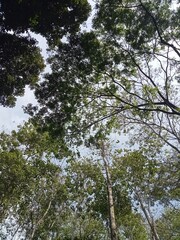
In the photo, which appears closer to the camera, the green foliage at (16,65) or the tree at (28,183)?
the green foliage at (16,65)

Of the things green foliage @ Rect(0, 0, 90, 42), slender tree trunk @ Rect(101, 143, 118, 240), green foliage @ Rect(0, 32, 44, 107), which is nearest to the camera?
green foliage @ Rect(0, 0, 90, 42)

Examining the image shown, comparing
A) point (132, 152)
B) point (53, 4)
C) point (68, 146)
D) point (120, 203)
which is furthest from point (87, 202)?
point (53, 4)

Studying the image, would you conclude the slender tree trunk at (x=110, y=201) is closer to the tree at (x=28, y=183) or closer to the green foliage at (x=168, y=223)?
the tree at (x=28, y=183)

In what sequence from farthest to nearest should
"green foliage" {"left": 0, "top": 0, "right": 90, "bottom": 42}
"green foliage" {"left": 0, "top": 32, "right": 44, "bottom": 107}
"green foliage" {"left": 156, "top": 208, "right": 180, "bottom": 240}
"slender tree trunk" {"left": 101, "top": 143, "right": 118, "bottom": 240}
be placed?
1. "green foliage" {"left": 156, "top": 208, "right": 180, "bottom": 240}
2. "slender tree trunk" {"left": 101, "top": 143, "right": 118, "bottom": 240}
3. "green foliage" {"left": 0, "top": 32, "right": 44, "bottom": 107}
4. "green foliage" {"left": 0, "top": 0, "right": 90, "bottom": 42}

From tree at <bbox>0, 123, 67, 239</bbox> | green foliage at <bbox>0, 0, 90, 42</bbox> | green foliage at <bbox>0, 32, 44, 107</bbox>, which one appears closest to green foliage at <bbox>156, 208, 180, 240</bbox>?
tree at <bbox>0, 123, 67, 239</bbox>

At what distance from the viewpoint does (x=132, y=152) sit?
21.4 metres

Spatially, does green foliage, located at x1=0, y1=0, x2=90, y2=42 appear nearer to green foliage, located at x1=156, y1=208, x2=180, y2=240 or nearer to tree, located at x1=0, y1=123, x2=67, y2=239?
tree, located at x1=0, y1=123, x2=67, y2=239

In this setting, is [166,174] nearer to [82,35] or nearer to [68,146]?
[68,146]

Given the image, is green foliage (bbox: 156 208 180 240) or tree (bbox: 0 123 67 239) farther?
green foliage (bbox: 156 208 180 240)

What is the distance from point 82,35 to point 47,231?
21.9 m

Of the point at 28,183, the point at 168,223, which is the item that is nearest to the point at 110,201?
the point at 28,183

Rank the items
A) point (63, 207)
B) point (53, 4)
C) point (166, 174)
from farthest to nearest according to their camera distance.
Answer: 1. point (63, 207)
2. point (166, 174)
3. point (53, 4)

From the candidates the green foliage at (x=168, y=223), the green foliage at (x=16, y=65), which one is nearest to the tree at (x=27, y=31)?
the green foliage at (x=16, y=65)

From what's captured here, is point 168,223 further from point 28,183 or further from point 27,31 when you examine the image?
point 27,31
